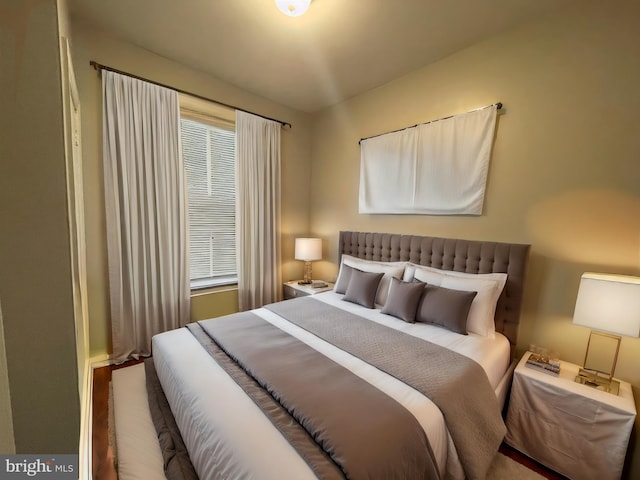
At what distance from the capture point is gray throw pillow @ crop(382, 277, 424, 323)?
219 centimetres

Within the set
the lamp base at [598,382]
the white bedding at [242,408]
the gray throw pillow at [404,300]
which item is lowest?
the lamp base at [598,382]

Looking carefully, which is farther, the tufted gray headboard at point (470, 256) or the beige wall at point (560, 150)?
the tufted gray headboard at point (470, 256)

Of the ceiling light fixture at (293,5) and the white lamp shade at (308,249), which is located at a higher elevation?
the ceiling light fixture at (293,5)

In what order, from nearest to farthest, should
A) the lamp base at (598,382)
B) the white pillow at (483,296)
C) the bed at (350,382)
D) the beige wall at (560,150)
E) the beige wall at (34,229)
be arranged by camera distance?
the beige wall at (34,229)
the bed at (350,382)
the lamp base at (598,382)
the beige wall at (560,150)
the white pillow at (483,296)

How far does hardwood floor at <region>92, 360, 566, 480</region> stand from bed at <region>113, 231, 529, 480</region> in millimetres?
88

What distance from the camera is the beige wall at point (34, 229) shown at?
72cm

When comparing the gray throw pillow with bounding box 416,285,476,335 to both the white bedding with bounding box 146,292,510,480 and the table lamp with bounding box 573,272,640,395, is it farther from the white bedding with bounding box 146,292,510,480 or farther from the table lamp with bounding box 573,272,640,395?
the table lamp with bounding box 573,272,640,395

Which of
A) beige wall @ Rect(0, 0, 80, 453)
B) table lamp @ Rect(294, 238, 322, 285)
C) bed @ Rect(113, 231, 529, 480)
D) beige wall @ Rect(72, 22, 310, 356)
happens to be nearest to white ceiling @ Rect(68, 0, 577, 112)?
beige wall @ Rect(72, 22, 310, 356)

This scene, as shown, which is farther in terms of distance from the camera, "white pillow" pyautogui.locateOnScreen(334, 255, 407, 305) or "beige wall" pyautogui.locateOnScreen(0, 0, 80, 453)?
"white pillow" pyautogui.locateOnScreen(334, 255, 407, 305)

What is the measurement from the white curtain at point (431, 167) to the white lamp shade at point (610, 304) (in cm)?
94

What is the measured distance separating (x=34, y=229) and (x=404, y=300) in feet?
7.27

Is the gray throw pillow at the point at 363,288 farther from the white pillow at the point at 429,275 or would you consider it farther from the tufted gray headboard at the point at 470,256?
the tufted gray headboard at the point at 470,256

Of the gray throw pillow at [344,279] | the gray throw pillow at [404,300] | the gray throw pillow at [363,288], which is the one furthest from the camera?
the gray throw pillow at [344,279]

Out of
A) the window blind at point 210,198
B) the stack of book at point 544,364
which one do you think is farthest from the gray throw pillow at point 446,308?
the window blind at point 210,198
